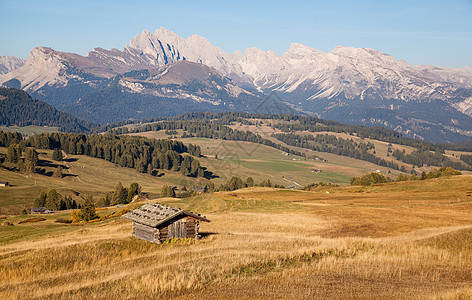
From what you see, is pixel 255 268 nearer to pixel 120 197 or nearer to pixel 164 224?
pixel 164 224

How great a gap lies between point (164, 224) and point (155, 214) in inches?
77.9

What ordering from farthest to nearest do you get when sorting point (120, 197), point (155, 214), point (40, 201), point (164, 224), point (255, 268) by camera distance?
point (120, 197)
point (40, 201)
point (155, 214)
point (164, 224)
point (255, 268)

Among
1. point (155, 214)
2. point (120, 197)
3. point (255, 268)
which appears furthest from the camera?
point (120, 197)

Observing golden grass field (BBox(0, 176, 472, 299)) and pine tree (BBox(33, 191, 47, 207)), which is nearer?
golden grass field (BBox(0, 176, 472, 299))

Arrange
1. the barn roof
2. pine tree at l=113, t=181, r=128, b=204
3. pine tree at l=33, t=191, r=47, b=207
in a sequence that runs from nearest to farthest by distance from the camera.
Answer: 1. the barn roof
2. pine tree at l=33, t=191, r=47, b=207
3. pine tree at l=113, t=181, r=128, b=204

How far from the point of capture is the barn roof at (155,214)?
137ft

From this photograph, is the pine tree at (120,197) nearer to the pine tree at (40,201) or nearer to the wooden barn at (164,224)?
the pine tree at (40,201)

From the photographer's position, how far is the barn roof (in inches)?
1644

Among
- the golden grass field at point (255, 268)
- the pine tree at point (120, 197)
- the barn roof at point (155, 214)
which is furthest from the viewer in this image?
the pine tree at point (120, 197)

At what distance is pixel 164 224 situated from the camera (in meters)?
42.0

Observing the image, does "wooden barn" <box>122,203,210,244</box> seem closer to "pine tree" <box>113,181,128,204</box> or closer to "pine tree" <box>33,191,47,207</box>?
"pine tree" <box>33,191,47,207</box>

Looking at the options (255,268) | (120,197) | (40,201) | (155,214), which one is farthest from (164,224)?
(120,197)

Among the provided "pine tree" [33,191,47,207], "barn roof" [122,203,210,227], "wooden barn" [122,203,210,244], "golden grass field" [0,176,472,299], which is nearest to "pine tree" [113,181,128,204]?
"pine tree" [33,191,47,207]

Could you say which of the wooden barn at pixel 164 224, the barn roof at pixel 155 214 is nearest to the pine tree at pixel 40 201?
the barn roof at pixel 155 214
